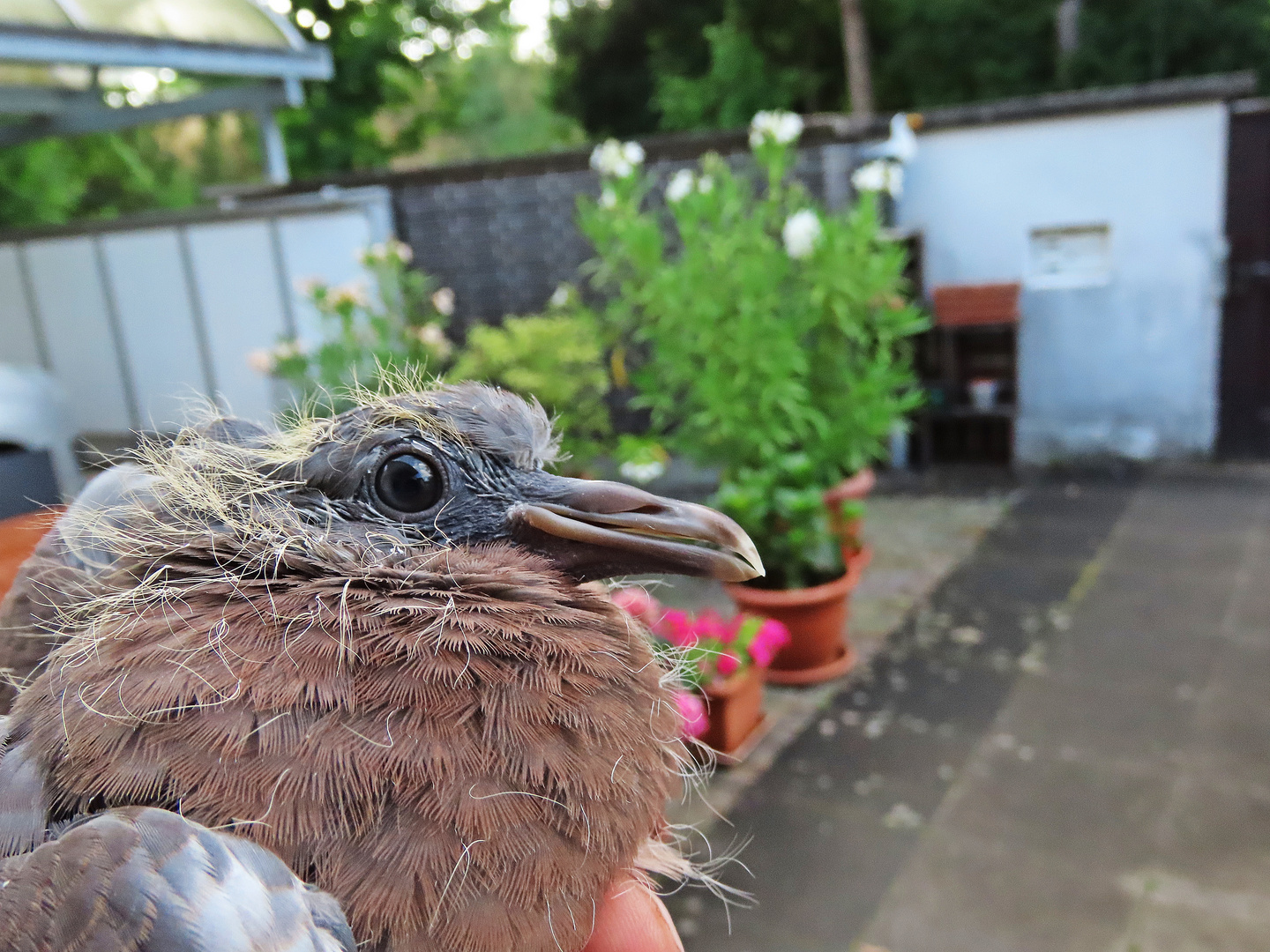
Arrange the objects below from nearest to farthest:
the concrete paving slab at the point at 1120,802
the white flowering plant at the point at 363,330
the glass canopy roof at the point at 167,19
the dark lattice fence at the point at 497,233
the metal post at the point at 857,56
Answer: the concrete paving slab at the point at 1120,802 < the glass canopy roof at the point at 167,19 < the white flowering plant at the point at 363,330 < the dark lattice fence at the point at 497,233 < the metal post at the point at 857,56

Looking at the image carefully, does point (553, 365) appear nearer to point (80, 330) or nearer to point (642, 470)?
point (642, 470)

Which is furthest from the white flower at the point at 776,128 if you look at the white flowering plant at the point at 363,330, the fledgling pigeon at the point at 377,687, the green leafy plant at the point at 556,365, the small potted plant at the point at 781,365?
the fledgling pigeon at the point at 377,687

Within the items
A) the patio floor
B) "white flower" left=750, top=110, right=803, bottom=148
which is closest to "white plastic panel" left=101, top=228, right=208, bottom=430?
"white flower" left=750, top=110, right=803, bottom=148

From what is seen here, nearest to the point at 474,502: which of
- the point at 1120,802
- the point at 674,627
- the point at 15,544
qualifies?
the point at 15,544

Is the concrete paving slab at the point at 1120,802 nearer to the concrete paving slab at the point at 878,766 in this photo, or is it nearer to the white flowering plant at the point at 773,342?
the concrete paving slab at the point at 878,766

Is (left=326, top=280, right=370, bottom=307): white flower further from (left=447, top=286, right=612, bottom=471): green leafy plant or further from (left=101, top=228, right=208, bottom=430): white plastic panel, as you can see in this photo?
(left=101, top=228, right=208, bottom=430): white plastic panel

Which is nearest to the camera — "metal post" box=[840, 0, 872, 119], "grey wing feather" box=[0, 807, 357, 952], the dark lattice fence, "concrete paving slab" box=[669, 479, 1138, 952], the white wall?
"grey wing feather" box=[0, 807, 357, 952]

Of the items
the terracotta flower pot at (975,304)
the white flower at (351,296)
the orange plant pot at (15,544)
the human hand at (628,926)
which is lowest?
the human hand at (628,926)
